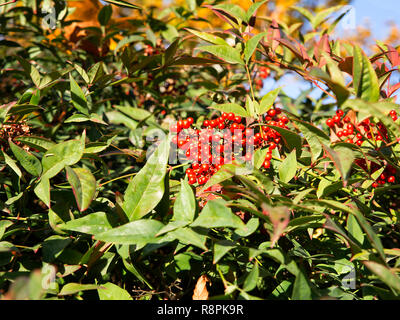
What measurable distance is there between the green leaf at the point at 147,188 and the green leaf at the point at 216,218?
0.10 m

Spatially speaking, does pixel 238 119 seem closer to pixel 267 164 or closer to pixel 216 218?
pixel 267 164

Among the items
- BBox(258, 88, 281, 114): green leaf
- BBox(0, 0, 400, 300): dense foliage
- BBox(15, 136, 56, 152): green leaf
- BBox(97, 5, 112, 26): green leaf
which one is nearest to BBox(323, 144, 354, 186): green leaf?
BBox(0, 0, 400, 300): dense foliage

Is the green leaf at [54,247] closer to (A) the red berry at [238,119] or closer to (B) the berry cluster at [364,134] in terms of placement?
(A) the red berry at [238,119]

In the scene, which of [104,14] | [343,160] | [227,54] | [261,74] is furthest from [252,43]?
[261,74]

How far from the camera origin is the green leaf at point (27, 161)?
676 millimetres

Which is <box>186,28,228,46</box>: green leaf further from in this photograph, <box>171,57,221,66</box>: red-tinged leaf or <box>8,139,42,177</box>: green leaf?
<box>8,139,42,177</box>: green leaf

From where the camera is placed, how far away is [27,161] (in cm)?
68

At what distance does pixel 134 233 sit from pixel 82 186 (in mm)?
131

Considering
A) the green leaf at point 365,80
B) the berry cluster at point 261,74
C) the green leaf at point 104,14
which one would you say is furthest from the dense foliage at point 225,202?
the berry cluster at point 261,74

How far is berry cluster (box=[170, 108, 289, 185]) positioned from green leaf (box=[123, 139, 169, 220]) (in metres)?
0.16

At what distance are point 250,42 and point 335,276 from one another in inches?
20.7

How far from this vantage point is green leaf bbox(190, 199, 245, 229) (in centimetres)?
55
